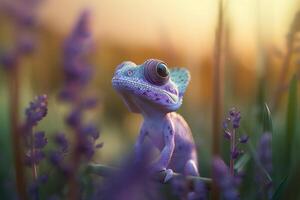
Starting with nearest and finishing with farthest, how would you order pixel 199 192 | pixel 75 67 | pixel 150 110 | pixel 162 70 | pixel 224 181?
pixel 75 67 → pixel 224 181 → pixel 199 192 → pixel 162 70 → pixel 150 110

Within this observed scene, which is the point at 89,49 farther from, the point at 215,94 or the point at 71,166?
the point at 215,94

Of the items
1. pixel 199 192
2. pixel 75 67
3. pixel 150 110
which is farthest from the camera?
pixel 150 110

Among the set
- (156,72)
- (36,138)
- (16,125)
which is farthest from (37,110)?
(156,72)

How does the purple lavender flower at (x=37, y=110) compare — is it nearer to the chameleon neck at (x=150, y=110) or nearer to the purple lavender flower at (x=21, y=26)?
the purple lavender flower at (x=21, y=26)

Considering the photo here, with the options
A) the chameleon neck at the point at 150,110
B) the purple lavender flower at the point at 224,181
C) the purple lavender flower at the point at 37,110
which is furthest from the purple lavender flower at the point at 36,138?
the chameleon neck at the point at 150,110

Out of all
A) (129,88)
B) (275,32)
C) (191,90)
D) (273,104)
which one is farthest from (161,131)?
(191,90)

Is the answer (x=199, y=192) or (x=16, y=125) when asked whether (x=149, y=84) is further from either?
(x=16, y=125)

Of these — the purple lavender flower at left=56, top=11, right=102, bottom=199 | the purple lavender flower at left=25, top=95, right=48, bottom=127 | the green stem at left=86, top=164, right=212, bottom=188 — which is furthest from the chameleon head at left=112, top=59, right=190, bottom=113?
the purple lavender flower at left=56, top=11, right=102, bottom=199

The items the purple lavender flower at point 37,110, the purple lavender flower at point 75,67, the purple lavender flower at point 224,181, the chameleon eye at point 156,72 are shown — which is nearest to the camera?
the purple lavender flower at point 75,67
